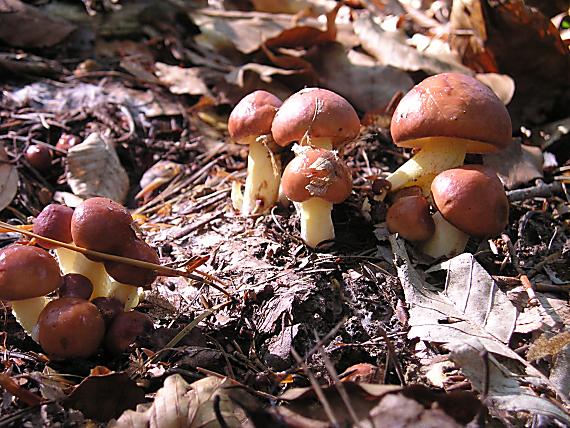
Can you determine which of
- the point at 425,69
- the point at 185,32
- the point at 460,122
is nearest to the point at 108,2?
the point at 185,32

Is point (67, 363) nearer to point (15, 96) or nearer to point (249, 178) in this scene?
point (249, 178)

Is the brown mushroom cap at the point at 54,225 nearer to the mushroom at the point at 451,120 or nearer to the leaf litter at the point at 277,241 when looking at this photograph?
the leaf litter at the point at 277,241

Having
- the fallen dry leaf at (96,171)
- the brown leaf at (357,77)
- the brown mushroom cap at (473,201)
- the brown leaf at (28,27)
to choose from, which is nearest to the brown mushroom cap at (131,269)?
the brown mushroom cap at (473,201)

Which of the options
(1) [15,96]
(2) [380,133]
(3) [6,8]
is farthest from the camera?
(3) [6,8]

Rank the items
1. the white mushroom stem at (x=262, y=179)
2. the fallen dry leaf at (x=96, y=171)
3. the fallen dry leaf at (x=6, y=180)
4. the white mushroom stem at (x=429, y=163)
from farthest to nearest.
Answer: the fallen dry leaf at (x=96, y=171) < the fallen dry leaf at (x=6, y=180) < the white mushroom stem at (x=262, y=179) < the white mushroom stem at (x=429, y=163)

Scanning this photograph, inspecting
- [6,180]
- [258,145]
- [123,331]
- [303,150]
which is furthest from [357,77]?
[123,331]

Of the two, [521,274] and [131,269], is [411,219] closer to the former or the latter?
[521,274]
